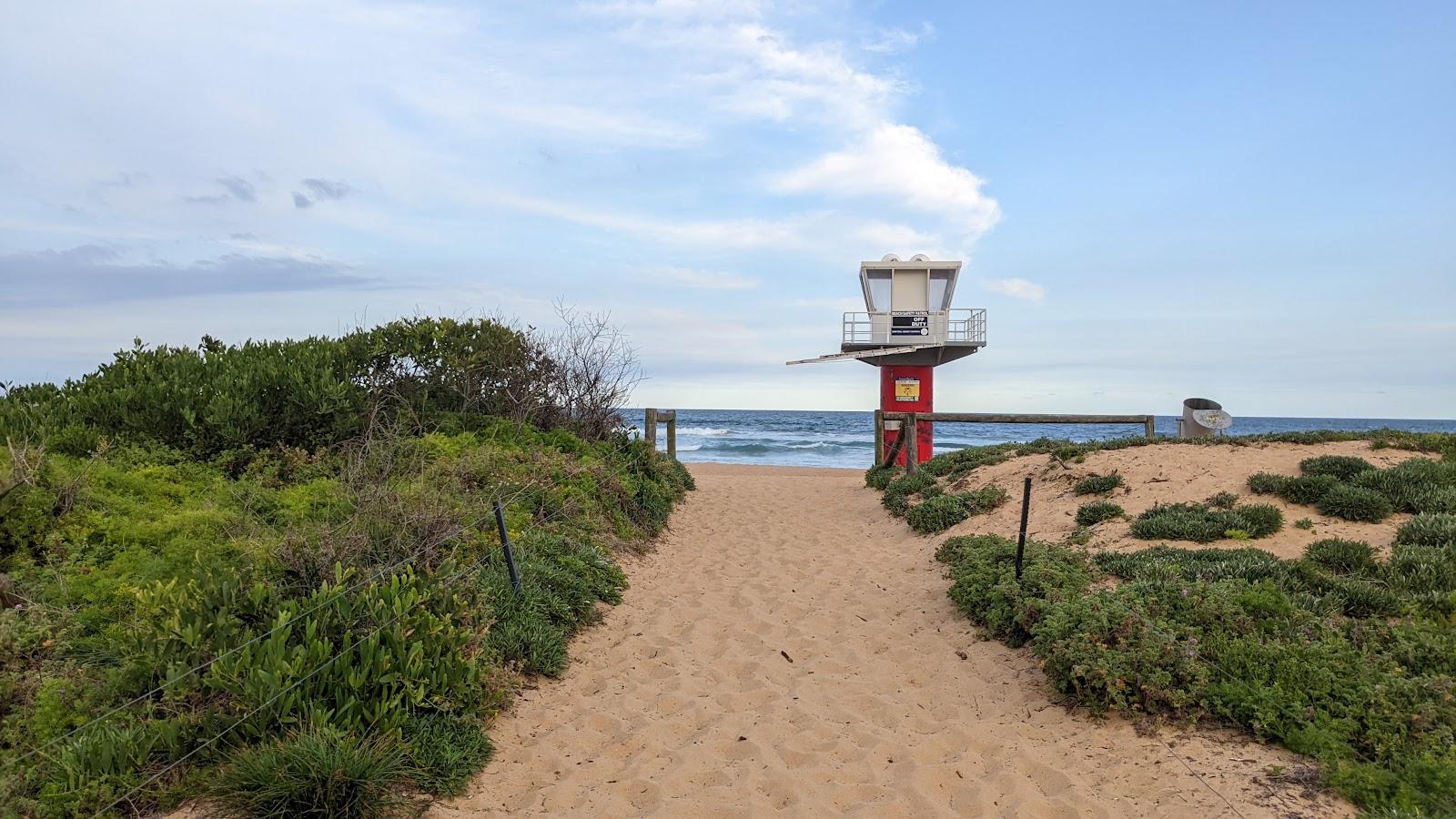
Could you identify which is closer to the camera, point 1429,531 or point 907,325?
point 1429,531

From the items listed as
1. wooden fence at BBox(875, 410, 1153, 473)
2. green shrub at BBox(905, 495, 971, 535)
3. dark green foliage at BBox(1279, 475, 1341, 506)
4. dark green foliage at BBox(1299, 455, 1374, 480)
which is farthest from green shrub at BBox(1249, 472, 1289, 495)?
wooden fence at BBox(875, 410, 1153, 473)

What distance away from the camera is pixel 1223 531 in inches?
295

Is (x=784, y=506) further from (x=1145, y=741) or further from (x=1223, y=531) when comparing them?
(x=1145, y=741)

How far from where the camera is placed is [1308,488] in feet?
26.5

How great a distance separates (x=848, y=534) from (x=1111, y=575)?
14.5 feet

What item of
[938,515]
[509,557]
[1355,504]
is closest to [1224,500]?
[1355,504]

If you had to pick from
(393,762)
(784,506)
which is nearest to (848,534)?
(784,506)

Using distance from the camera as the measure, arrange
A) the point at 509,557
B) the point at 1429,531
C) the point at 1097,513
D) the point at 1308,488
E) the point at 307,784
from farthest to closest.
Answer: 1. the point at 1097,513
2. the point at 1308,488
3. the point at 1429,531
4. the point at 509,557
5. the point at 307,784

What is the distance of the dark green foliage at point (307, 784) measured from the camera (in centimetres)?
344

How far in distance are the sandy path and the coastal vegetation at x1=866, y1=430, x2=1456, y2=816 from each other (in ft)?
0.75

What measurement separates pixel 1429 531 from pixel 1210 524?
5.21 ft

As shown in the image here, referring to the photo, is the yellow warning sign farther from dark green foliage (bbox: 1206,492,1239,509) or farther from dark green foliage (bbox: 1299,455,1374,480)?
dark green foliage (bbox: 1206,492,1239,509)

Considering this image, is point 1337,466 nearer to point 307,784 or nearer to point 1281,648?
point 1281,648

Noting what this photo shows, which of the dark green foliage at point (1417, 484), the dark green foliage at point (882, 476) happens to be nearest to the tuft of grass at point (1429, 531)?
the dark green foliage at point (1417, 484)
